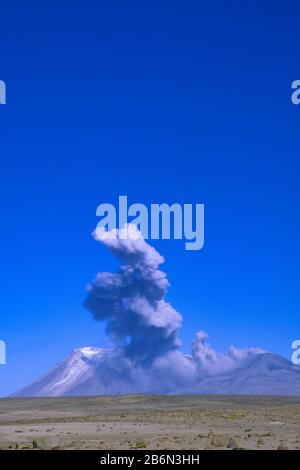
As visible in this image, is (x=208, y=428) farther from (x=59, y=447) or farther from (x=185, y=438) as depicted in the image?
(x=59, y=447)

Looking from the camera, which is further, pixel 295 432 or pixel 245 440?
pixel 295 432

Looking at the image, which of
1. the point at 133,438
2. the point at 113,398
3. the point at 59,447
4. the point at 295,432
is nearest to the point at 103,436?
the point at 133,438

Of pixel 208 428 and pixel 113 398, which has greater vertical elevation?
pixel 113 398

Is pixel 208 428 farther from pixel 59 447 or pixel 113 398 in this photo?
pixel 113 398

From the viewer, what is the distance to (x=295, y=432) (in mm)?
56312
